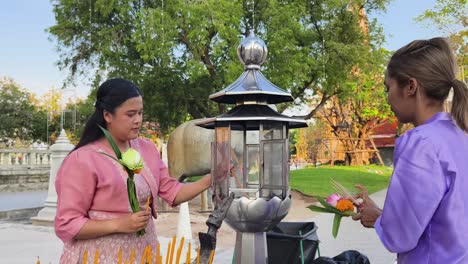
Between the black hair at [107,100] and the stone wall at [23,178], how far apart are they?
17.1 m

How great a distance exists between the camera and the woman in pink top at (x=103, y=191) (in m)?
1.88

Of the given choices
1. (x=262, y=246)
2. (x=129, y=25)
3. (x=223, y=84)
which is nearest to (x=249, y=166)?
(x=262, y=246)

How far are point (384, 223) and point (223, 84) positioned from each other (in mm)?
13724

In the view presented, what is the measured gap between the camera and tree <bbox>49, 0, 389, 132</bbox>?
13.9 m

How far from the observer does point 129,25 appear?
15.7 meters

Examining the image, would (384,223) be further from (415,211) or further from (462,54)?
(462,54)

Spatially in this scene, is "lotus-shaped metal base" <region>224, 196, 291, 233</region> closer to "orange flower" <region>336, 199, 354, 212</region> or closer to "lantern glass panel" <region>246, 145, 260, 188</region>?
"lantern glass panel" <region>246, 145, 260, 188</region>

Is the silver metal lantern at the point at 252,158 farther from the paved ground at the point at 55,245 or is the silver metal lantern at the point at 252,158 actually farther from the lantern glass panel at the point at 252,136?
the paved ground at the point at 55,245

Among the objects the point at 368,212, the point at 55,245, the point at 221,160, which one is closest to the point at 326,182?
the point at 55,245

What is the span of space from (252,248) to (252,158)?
61 cm

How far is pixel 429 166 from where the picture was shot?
1441mm

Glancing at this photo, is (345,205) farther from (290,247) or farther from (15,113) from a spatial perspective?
(15,113)

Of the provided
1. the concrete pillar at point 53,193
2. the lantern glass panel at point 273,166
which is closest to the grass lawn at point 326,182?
the concrete pillar at point 53,193

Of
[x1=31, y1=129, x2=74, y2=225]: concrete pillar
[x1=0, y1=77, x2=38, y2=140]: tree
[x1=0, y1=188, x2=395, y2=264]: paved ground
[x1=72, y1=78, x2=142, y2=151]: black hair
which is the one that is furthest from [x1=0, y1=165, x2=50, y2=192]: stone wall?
[x1=72, y1=78, x2=142, y2=151]: black hair
